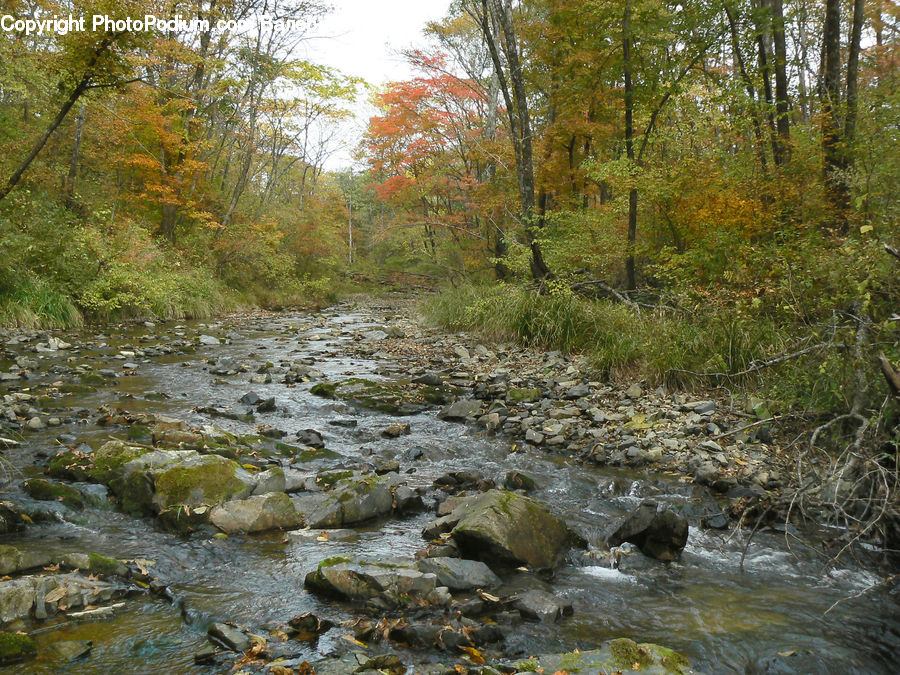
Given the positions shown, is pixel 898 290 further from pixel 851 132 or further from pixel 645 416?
pixel 851 132

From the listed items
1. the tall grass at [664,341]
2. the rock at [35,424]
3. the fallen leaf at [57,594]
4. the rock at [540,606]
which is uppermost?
the tall grass at [664,341]

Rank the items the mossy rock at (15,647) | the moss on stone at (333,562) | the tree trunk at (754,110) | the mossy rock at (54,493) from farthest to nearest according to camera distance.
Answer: the tree trunk at (754,110), the mossy rock at (54,493), the moss on stone at (333,562), the mossy rock at (15,647)

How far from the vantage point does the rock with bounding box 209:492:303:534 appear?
13.8 ft

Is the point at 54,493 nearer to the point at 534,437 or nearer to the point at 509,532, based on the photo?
the point at 509,532

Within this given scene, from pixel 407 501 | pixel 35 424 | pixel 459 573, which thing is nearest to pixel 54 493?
pixel 35 424

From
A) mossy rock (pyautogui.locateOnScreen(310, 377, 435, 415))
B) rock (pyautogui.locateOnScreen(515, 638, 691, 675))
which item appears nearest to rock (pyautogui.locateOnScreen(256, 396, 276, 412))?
mossy rock (pyautogui.locateOnScreen(310, 377, 435, 415))

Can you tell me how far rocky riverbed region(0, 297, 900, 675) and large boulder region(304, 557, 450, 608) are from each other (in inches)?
0.5

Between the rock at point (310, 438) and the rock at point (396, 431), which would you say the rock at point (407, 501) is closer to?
the rock at point (310, 438)

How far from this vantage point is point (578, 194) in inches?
658

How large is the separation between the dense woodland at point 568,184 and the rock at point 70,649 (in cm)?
401

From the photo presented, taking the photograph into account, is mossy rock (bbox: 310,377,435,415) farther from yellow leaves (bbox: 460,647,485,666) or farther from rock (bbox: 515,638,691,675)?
rock (bbox: 515,638,691,675)

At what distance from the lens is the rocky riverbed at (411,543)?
115 inches

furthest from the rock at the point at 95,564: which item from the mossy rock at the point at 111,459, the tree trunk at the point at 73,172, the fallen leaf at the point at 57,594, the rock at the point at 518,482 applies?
the tree trunk at the point at 73,172

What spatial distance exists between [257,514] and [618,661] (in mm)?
2757
